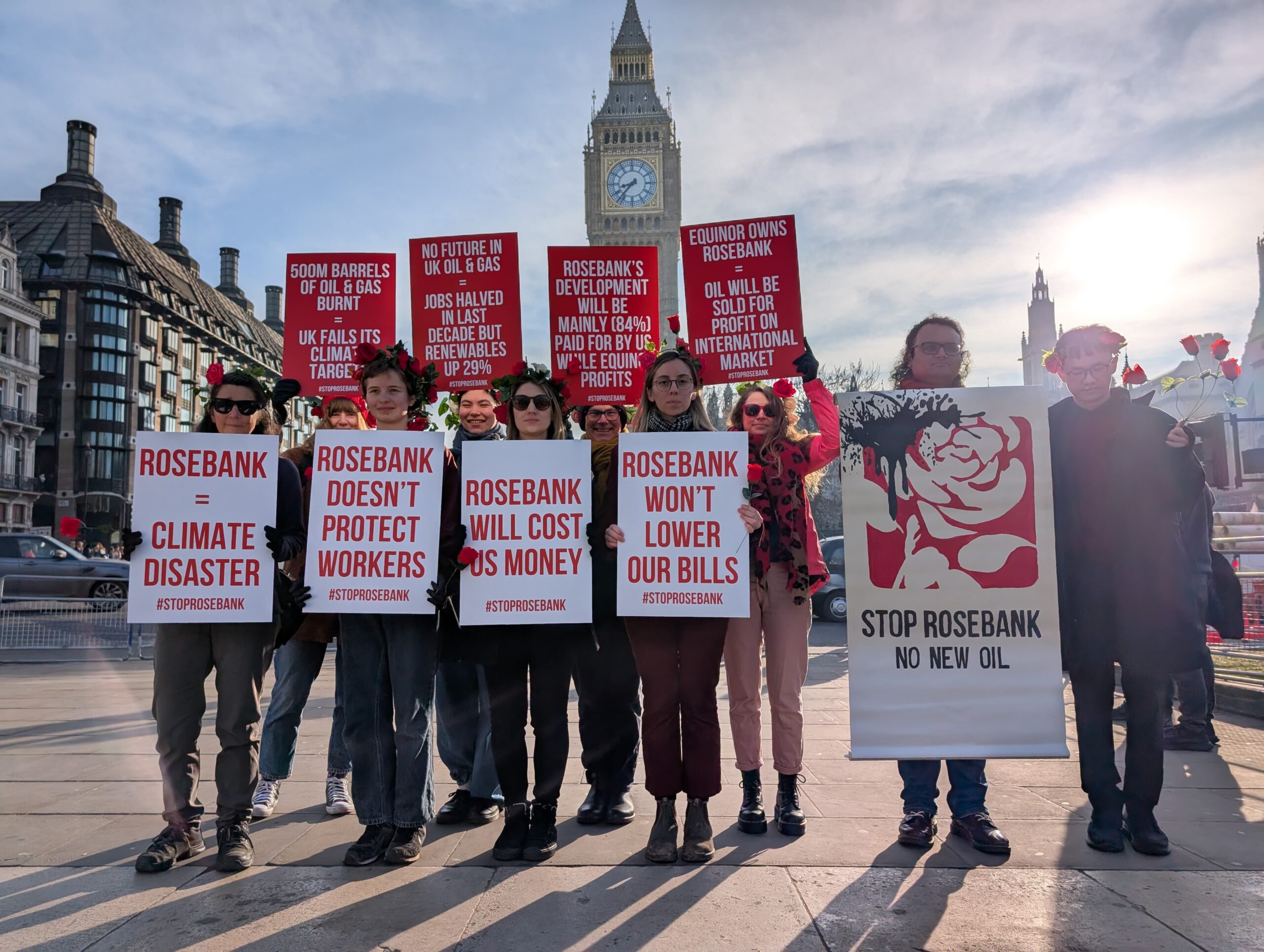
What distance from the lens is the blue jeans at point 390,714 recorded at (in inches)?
142

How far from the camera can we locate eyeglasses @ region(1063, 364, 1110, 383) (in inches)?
152

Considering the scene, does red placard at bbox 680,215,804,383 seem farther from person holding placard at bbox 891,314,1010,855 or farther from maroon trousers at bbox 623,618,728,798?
maroon trousers at bbox 623,618,728,798

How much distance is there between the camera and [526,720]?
369 centimetres

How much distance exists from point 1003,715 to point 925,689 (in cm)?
35

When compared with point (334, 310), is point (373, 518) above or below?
below

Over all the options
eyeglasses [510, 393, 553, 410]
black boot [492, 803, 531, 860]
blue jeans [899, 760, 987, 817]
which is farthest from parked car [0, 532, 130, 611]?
blue jeans [899, 760, 987, 817]

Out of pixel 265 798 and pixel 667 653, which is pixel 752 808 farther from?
pixel 265 798

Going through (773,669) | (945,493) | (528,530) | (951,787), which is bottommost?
(951,787)

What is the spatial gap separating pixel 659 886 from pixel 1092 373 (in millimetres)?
2860

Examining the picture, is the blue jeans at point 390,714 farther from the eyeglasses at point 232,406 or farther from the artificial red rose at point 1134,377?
the artificial red rose at point 1134,377

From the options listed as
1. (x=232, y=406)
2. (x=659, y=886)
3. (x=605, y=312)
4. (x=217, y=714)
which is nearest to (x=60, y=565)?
(x=605, y=312)

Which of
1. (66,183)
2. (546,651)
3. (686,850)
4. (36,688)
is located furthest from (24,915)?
(66,183)

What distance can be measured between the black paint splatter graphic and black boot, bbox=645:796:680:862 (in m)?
1.68

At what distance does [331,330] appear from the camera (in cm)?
532
